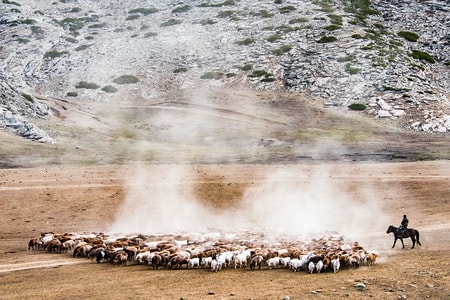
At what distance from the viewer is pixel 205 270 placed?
22.8 m

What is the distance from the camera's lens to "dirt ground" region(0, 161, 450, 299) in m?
18.5

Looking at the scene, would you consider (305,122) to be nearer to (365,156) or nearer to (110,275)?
(365,156)

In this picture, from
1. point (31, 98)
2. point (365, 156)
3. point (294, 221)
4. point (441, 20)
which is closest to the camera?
point (294, 221)

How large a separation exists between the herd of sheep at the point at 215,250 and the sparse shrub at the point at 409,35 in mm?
87263

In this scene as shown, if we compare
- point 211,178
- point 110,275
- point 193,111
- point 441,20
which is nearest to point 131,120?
point 193,111

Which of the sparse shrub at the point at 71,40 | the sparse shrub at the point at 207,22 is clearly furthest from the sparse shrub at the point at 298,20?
the sparse shrub at the point at 71,40

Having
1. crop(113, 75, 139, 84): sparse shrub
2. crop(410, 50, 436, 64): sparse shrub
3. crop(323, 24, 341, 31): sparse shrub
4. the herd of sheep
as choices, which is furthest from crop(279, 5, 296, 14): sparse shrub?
the herd of sheep

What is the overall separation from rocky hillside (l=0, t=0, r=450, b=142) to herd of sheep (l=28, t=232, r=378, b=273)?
4438 cm

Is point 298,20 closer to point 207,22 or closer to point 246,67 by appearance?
point 207,22

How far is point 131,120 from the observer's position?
3113 inches

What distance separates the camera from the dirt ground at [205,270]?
60.8 ft

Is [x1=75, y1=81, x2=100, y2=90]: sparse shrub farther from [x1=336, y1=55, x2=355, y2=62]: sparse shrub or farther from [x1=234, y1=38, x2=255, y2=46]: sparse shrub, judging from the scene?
[x1=336, y1=55, x2=355, y2=62]: sparse shrub

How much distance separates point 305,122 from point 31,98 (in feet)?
130

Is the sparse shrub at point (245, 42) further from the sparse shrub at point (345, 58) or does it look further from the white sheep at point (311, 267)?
the white sheep at point (311, 267)
